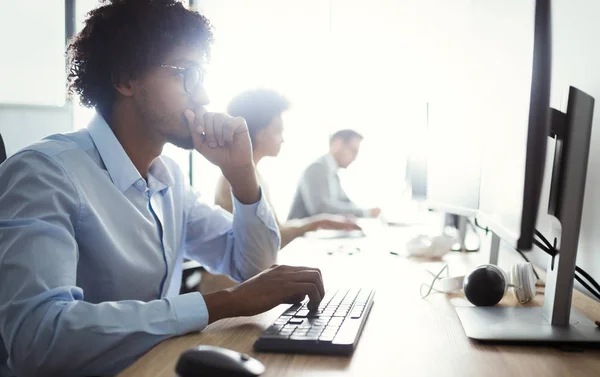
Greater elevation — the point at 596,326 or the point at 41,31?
the point at 41,31

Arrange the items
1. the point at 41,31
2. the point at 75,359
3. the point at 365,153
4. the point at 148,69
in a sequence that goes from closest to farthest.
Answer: the point at 75,359, the point at 148,69, the point at 41,31, the point at 365,153

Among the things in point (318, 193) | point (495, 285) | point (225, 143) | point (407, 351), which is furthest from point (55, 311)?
point (318, 193)

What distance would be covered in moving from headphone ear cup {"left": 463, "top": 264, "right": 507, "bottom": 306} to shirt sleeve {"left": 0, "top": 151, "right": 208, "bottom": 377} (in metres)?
0.50

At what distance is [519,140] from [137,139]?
83cm

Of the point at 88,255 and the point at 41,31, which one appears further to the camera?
the point at 41,31

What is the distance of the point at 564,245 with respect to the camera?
0.80 metres

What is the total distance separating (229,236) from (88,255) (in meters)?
0.50

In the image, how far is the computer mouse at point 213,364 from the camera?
0.56 meters

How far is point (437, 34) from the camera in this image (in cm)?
432

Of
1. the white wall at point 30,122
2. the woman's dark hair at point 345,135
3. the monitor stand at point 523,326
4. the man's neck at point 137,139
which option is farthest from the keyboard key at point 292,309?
the woman's dark hair at point 345,135

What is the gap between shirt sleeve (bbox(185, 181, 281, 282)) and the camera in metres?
1.37

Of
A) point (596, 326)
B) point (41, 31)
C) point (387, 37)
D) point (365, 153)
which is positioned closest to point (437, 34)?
point (387, 37)

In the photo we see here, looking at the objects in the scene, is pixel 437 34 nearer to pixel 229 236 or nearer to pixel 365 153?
pixel 365 153

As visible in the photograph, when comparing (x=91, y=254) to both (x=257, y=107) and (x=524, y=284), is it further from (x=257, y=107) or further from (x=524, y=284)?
(x=257, y=107)
